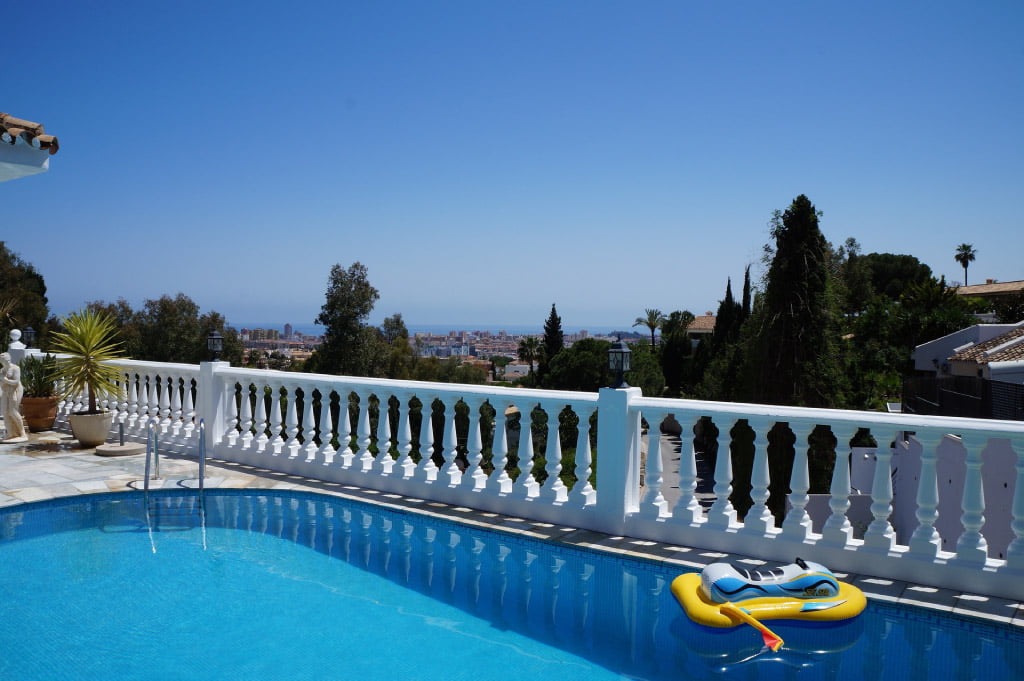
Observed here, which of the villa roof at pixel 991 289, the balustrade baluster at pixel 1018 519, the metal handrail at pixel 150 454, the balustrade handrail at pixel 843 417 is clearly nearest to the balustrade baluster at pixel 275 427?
the metal handrail at pixel 150 454

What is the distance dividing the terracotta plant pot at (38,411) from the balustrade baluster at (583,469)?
8649 millimetres

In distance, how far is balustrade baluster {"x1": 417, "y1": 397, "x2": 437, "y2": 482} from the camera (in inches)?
244

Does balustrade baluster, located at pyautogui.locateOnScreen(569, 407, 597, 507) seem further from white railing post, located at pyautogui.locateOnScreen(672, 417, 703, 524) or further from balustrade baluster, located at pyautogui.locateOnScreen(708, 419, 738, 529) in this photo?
balustrade baluster, located at pyautogui.locateOnScreen(708, 419, 738, 529)

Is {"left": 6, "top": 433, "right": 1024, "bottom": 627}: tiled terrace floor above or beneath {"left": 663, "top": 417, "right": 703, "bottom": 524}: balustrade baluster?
beneath

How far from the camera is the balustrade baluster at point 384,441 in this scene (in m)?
6.41

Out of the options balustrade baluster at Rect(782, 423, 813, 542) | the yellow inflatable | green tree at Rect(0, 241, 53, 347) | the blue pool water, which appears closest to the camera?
the blue pool water

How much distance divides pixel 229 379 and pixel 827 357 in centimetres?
2189

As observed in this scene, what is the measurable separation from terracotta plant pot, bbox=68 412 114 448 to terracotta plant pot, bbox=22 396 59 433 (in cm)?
172

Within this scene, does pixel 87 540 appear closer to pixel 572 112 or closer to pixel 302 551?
pixel 302 551

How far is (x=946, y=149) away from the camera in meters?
38.5

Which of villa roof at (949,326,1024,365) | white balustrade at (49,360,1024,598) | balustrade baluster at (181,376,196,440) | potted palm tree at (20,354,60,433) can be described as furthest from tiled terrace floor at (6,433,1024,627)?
villa roof at (949,326,1024,365)

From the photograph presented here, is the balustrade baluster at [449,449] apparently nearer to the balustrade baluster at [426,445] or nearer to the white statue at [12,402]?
the balustrade baluster at [426,445]

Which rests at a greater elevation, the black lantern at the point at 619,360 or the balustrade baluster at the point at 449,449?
the black lantern at the point at 619,360

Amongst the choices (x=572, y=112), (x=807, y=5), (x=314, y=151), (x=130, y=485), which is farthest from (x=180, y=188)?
(x=130, y=485)
